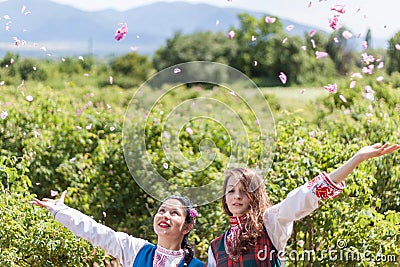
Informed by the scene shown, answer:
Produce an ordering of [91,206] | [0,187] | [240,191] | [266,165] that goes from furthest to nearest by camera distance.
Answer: [91,206] → [0,187] → [266,165] → [240,191]

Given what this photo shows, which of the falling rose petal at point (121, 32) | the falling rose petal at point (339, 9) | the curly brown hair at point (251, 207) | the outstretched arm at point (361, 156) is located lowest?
the curly brown hair at point (251, 207)

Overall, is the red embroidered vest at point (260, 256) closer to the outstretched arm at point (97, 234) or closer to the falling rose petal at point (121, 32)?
the outstretched arm at point (97, 234)

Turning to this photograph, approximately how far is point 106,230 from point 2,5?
247 centimetres

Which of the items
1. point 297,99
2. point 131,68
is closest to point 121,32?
point 297,99

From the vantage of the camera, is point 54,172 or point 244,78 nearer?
point 244,78

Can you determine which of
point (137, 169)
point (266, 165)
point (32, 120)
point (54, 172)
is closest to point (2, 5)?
point (32, 120)

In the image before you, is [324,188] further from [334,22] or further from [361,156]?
[334,22]

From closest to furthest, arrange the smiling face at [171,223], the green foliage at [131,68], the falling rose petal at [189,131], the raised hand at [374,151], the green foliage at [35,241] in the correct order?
the raised hand at [374,151] < the smiling face at [171,223] < the green foliage at [35,241] < the falling rose petal at [189,131] < the green foliage at [131,68]

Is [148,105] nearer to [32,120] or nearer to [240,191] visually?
[32,120]

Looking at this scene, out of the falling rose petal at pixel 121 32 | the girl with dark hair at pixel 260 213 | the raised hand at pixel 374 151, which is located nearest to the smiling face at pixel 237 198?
the girl with dark hair at pixel 260 213

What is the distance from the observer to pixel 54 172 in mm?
4602

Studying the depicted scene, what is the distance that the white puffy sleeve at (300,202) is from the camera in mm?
2484

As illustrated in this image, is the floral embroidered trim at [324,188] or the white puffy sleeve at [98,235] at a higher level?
the floral embroidered trim at [324,188]

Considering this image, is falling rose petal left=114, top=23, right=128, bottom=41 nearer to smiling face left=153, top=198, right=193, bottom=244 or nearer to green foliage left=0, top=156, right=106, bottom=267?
green foliage left=0, top=156, right=106, bottom=267
